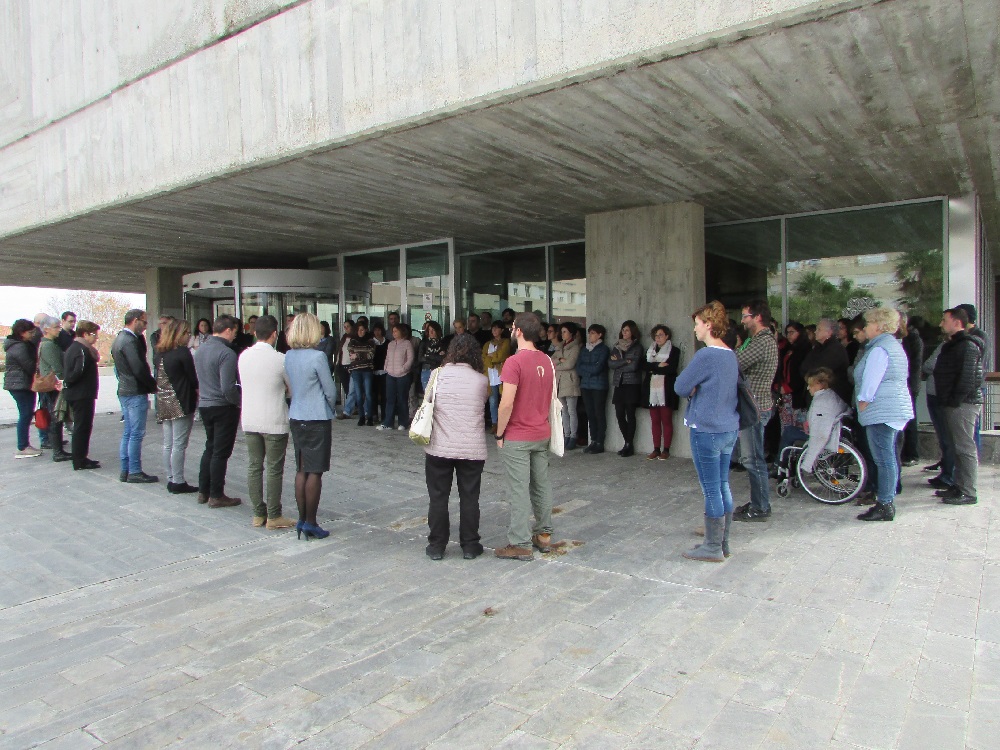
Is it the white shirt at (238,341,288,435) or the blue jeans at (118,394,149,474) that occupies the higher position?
the white shirt at (238,341,288,435)

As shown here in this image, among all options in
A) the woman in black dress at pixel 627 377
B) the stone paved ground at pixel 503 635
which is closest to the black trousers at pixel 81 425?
the stone paved ground at pixel 503 635

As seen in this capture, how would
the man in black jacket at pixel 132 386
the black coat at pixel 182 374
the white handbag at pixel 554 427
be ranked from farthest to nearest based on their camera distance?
the man in black jacket at pixel 132 386, the black coat at pixel 182 374, the white handbag at pixel 554 427

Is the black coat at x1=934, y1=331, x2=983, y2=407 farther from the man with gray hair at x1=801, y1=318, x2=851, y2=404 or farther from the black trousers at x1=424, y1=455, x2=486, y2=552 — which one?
the black trousers at x1=424, y1=455, x2=486, y2=552

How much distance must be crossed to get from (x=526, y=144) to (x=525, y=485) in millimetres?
3193

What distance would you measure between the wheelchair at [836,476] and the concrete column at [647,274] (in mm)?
2404

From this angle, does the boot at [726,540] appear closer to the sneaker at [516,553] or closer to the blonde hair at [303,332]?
the sneaker at [516,553]

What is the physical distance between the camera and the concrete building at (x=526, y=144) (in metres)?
4.77

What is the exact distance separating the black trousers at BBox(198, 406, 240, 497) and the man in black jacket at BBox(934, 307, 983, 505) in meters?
6.38

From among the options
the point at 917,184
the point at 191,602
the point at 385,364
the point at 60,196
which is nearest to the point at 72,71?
the point at 60,196

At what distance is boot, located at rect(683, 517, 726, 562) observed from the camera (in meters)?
4.79

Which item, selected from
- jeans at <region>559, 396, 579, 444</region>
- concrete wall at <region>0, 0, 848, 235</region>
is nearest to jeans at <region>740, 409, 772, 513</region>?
concrete wall at <region>0, 0, 848, 235</region>

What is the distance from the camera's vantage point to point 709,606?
4.04 meters

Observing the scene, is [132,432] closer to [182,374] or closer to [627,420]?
[182,374]

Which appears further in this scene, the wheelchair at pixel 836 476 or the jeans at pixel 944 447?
the jeans at pixel 944 447
